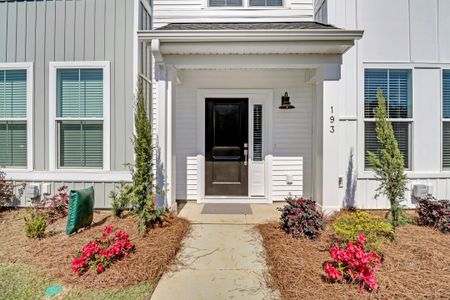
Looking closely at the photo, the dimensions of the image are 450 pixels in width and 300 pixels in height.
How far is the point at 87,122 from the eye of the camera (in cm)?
499

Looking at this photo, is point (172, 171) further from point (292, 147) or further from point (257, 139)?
point (292, 147)

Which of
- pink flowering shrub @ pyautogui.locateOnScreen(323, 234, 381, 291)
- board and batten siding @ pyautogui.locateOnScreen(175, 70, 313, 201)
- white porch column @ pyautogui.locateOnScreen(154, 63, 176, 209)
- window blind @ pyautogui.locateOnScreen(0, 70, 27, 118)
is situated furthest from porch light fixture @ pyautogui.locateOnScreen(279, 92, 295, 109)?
window blind @ pyautogui.locateOnScreen(0, 70, 27, 118)

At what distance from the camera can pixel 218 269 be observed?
3.15 meters

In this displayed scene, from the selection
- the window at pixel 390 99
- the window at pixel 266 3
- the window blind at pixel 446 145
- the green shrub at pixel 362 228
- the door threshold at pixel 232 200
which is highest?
the window at pixel 266 3

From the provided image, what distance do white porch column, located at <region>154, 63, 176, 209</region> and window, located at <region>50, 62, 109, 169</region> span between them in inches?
40.6

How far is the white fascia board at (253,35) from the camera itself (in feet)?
13.7

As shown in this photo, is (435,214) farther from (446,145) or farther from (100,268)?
(100,268)

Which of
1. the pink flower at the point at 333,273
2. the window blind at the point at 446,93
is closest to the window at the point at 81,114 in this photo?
the pink flower at the point at 333,273

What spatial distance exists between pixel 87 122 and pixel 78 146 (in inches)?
18.9

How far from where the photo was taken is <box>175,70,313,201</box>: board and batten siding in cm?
589

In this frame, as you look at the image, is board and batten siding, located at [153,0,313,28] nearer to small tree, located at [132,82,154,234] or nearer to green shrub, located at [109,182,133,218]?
small tree, located at [132,82,154,234]

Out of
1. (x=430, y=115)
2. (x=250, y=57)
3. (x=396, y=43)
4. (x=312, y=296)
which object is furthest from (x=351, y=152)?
(x=312, y=296)

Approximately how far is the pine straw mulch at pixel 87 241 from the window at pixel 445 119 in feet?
16.3

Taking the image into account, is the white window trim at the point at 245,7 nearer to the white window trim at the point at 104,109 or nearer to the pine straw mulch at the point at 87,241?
the white window trim at the point at 104,109
